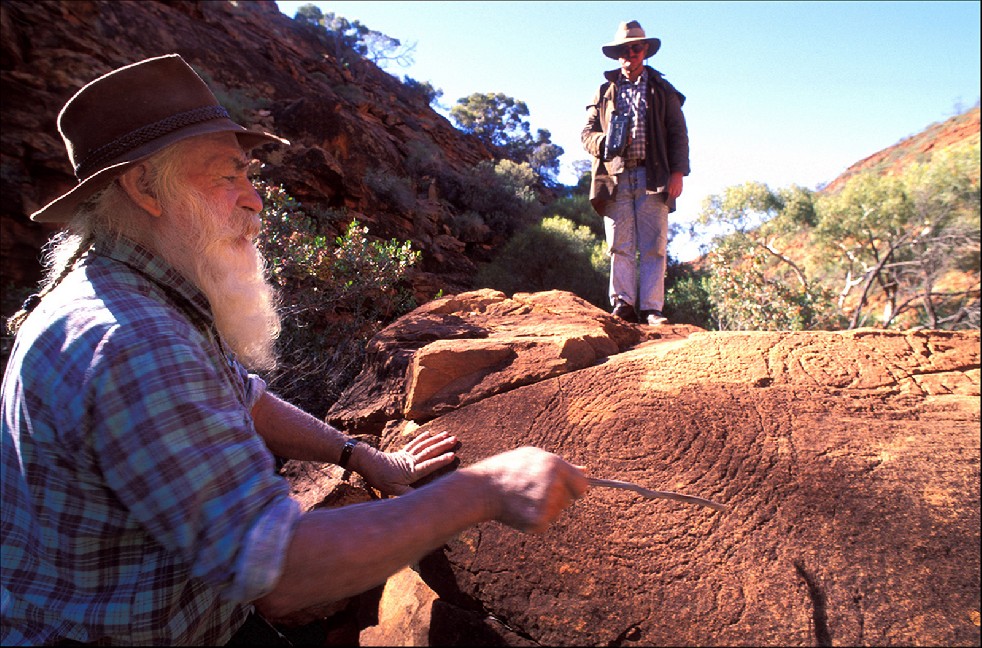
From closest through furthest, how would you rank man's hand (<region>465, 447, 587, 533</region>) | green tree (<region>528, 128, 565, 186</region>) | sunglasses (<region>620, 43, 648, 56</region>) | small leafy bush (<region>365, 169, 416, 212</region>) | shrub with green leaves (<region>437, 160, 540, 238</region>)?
man's hand (<region>465, 447, 587, 533</region>)
sunglasses (<region>620, 43, 648, 56</region>)
small leafy bush (<region>365, 169, 416, 212</region>)
shrub with green leaves (<region>437, 160, 540, 238</region>)
green tree (<region>528, 128, 565, 186</region>)

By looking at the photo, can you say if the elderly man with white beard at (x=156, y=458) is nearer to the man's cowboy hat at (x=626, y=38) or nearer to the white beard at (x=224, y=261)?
the white beard at (x=224, y=261)

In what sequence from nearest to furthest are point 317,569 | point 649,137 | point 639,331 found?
point 317,569 < point 639,331 < point 649,137

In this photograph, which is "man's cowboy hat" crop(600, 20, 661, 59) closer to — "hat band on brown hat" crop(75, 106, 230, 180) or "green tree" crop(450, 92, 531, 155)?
"hat band on brown hat" crop(75, 106, 230, 180)

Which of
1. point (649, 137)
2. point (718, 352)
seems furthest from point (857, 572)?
point (649, 137)

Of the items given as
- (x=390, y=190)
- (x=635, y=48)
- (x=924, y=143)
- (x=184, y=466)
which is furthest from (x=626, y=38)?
(x=924, y=143)

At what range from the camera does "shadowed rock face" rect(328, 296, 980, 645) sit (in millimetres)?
1234

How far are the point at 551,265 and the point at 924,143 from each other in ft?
53.4

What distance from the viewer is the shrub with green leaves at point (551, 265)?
394 inches

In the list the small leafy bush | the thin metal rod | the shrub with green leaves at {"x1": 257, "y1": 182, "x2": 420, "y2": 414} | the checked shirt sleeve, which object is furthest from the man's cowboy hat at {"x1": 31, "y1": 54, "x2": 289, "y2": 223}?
the small leafy bush

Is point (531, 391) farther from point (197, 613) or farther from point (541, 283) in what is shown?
point (541, 283)

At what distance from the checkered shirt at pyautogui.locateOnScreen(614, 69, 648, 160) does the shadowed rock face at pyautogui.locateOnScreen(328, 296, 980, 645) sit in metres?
2.53

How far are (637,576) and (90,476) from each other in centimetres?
120

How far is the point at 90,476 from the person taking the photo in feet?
3.65

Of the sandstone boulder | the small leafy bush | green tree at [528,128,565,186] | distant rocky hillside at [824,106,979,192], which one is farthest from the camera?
green tree at [528,128,565,186]
